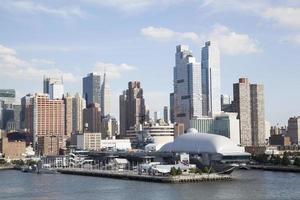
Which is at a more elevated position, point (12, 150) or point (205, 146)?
point (205, 146)

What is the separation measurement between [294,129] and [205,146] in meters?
106

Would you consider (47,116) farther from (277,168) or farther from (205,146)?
(277,168)

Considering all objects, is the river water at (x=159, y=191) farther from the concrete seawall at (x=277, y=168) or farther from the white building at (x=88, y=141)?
the white building at (x=88, y=141)

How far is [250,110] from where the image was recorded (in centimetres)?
19288

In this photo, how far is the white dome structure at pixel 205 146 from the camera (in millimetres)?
91938

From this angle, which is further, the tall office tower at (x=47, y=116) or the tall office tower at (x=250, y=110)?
the tall office tower at (x=47, y=116)

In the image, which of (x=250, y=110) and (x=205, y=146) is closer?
(x=205, y=146)

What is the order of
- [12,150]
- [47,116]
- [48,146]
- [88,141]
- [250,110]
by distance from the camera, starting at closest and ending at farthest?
[12,150], [48,146], [88,141], [47,116], [250,110]

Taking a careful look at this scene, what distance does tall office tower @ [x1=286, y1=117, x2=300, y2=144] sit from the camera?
7569 inches

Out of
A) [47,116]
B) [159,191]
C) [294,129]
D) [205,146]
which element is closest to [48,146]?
[47,116]

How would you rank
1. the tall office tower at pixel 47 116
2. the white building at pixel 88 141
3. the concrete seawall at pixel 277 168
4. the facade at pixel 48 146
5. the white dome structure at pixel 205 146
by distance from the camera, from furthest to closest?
the tall office tower at pixel 47 116 → the white building at pixel 88 141 → the facade at pixel 48 146 → the white dome structure at pixel 205 146 → the concrete seawall at pixel 277 168

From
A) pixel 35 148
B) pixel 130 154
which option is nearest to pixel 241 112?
pixel 35 148

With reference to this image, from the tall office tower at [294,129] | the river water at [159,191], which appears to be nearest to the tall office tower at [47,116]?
the tall office tower at [294,129]

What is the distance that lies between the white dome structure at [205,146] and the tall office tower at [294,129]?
9459cm
